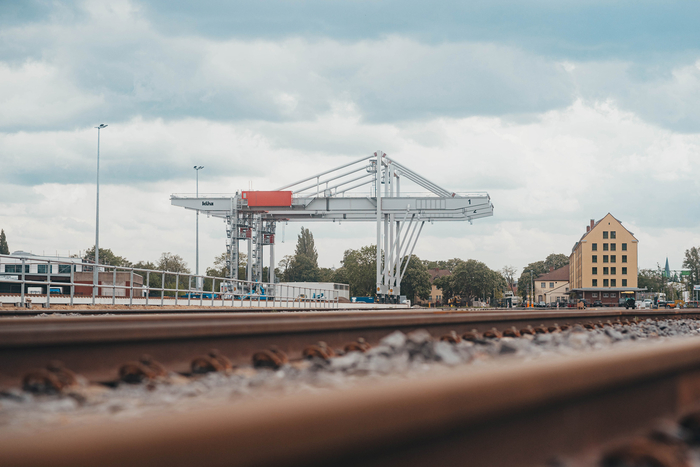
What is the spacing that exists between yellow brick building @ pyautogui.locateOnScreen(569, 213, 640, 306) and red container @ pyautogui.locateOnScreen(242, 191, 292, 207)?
57024 millimetres

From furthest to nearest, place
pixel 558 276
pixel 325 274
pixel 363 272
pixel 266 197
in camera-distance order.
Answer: pixel 325 274 → pixel 558 276 → pixel 363 272 → pixel 266 197

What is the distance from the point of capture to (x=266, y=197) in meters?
42.3

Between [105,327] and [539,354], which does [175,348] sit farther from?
[539,354]

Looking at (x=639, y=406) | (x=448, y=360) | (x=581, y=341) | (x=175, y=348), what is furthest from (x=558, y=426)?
(x=581, y=341)

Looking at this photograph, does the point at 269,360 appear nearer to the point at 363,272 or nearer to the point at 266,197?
the point at 266,197

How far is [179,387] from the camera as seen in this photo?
8.65ft

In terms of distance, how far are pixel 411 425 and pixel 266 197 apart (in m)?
41.5

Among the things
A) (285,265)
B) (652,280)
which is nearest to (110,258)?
(285,265)

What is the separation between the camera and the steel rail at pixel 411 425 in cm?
110

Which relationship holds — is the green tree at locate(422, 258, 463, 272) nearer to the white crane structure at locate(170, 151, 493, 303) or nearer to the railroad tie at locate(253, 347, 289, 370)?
the white crane structure at locate(170, 151, 493, 303)

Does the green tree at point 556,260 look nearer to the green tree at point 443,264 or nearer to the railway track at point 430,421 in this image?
the green tree at point 443,264

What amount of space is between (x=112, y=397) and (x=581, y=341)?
3021 mm

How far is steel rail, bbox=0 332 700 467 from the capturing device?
1099mm

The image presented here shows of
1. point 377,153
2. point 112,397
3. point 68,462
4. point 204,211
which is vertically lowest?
point 112,397
